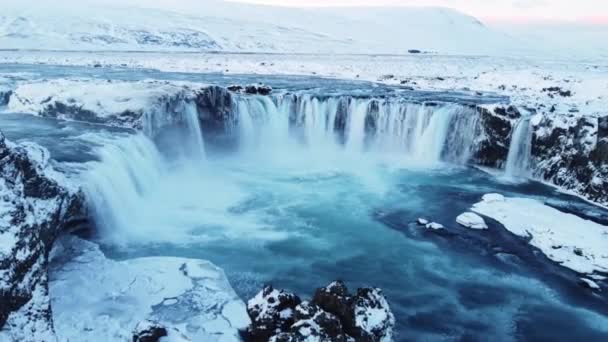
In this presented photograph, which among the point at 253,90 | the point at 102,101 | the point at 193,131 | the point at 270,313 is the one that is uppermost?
the point at 253,90

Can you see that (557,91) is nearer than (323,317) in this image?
No

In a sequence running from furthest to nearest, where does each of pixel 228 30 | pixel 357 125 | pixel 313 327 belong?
pixel 228 30 → pixel 357 125 → pixel 313 327

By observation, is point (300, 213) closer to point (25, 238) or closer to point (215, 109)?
point (215, 109)

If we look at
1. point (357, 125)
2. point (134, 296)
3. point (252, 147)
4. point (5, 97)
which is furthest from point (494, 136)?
point (5, 97)

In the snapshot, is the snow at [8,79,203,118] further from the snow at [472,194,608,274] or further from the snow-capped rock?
the snow at [472,194,608,274]

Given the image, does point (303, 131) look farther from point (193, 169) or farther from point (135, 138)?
point (135, 138)

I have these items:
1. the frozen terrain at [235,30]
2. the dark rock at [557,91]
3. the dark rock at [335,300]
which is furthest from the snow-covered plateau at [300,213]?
the frozen terrain at [235,30]

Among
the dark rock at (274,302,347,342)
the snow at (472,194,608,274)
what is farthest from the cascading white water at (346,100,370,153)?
the dark rock at (274,302,347,342)

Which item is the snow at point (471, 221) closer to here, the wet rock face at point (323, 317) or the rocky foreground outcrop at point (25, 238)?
the wet rock face at point (323, 317)
